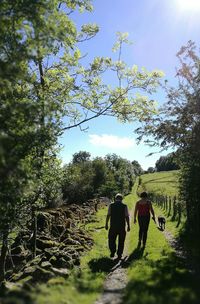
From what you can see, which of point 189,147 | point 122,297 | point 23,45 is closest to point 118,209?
point 189,147

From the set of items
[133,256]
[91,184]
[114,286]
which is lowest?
[114,286]

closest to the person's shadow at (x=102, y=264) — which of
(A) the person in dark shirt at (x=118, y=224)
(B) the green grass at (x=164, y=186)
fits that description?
(A) the person in dark shirt at (x=118, y=224)

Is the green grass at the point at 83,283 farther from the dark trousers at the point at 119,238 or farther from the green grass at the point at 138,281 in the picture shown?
the dark trousers at the point at 119,238

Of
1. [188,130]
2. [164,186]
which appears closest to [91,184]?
[164,186]

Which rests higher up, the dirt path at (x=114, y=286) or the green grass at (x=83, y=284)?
the green grass at (x=83, y=284)

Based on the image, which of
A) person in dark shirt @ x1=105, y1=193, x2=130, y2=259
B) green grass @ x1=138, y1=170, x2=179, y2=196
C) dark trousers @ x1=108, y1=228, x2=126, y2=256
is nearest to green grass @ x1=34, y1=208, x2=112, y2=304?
dark trousers @ x1=108, y1=228, x2=126, y2=256

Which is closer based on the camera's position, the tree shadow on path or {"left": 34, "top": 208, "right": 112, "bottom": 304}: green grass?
{"left": 34, "top": 208, "right": 112, "bottom": 304}: green grass

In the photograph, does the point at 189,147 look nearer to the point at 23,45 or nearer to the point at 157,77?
the point at 157,77

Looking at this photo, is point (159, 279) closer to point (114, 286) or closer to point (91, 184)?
point (114, 286)

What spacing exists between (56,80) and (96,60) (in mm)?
2708

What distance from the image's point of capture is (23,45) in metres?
10.6

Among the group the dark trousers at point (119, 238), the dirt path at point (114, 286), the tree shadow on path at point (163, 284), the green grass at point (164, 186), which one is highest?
the green grass at point (164, 186)

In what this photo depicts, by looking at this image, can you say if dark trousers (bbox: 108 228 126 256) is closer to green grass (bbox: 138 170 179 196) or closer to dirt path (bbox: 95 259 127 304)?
dirt path (bbox: 95 259 127 304)

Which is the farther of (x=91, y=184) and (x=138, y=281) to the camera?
(x=91, y=184)
